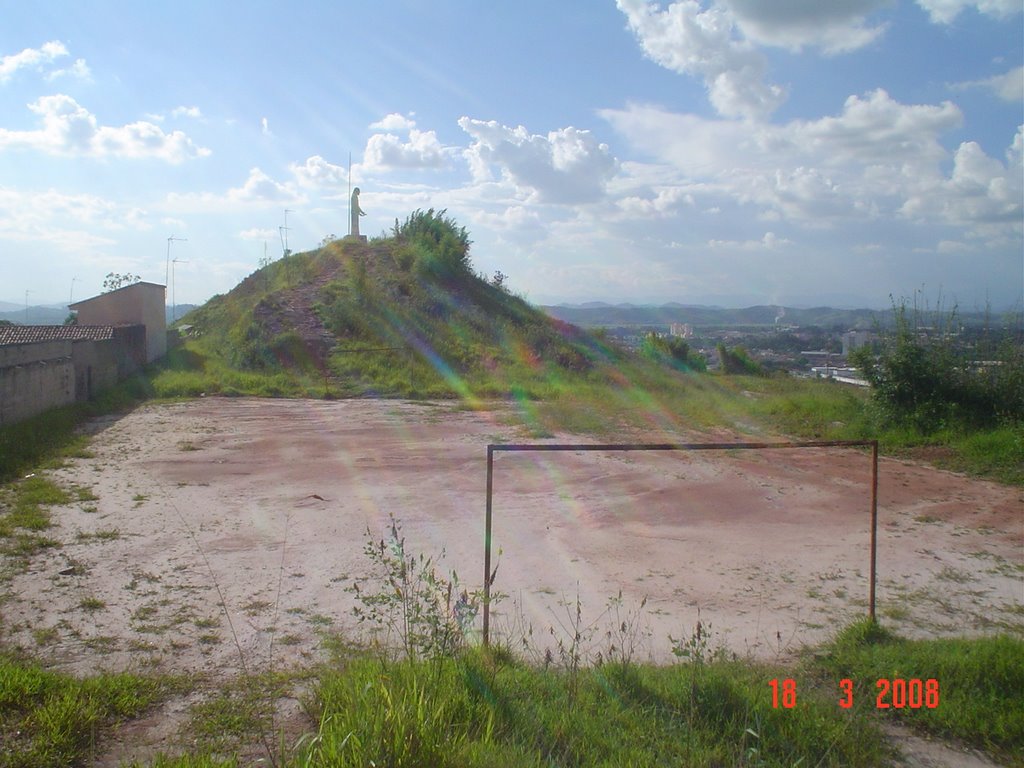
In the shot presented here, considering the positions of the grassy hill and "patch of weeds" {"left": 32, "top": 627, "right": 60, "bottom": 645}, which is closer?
"patch of weeds" {"left": 32, "top": 627, "right": 60, "bottom": 645}

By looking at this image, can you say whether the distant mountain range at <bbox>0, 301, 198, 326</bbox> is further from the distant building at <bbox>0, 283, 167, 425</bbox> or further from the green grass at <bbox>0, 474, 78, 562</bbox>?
the green grass at <bbox>0, 474, 78, 562</bbox>

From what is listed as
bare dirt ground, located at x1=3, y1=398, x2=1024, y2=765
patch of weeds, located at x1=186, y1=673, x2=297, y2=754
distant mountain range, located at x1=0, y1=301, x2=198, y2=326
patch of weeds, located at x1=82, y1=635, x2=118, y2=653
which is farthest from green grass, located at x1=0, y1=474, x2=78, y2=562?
distant mountain range, located at x1=0, y1=301, x2=198, y2=326

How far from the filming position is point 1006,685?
456 cm

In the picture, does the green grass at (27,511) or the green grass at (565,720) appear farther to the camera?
the green grass at (27,511)

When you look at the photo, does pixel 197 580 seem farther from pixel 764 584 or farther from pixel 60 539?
pixel 764 584

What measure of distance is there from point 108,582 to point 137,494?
3576 millimetres

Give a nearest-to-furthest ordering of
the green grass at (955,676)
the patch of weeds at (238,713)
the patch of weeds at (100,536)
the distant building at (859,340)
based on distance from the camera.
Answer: the patch of weeds at (238,713)
the green grass at (955,676)
the patch of weeds at (100,536)
the distant building at (859,340)

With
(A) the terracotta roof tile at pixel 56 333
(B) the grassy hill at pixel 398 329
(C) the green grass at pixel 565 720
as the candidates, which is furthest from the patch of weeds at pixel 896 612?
(A) the terracotta roof tile at pixel 56 333

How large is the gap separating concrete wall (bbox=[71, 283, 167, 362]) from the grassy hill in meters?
1.99

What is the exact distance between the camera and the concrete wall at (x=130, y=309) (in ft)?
99.8

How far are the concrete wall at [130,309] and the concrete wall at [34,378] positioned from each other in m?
11.9

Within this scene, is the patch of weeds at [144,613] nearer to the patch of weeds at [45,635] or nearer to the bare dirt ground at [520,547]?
the bare dirt ground at [520,547]

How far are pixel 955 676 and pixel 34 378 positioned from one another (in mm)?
16452
